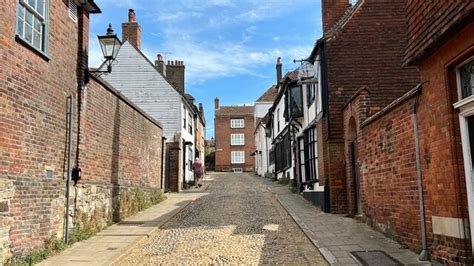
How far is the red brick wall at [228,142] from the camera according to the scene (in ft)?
206

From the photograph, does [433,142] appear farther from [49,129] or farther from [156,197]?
[156,197]

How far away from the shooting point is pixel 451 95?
6629 millimetres

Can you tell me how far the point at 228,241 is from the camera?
10242 millimetres

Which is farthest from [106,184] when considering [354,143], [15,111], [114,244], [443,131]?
[443,131]

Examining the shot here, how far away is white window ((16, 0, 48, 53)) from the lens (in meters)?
8.05

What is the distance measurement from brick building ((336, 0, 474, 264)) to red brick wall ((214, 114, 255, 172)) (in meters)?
52.8

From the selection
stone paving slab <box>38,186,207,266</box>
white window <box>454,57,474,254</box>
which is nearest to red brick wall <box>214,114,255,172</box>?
stone paving slab <box>38,186,207,266</box>

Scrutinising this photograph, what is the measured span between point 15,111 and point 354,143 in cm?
960

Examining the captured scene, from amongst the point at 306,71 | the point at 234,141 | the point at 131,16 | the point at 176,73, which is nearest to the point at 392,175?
the point at 306,71

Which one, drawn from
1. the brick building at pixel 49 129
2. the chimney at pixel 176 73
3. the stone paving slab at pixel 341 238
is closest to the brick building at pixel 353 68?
the stone paving slab at pixel 341 238

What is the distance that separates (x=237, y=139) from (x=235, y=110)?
5.08m

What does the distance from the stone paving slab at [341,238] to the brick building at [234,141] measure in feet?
157

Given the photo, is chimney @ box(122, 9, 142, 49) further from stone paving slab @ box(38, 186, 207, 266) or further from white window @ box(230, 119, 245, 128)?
white window @ box(230, 119, 245, 128)

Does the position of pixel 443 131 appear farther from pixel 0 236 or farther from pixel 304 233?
pixel 0 236
